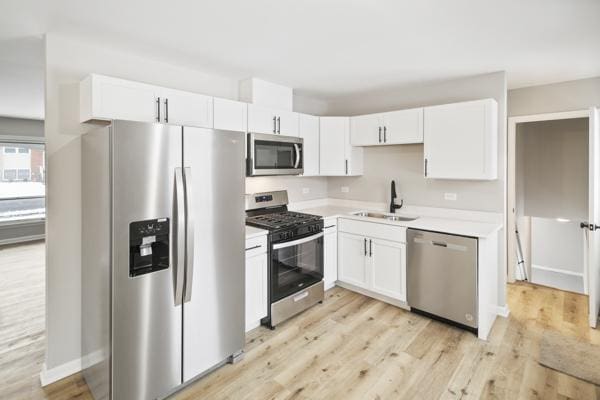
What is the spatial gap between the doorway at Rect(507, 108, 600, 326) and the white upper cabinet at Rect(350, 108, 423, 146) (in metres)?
1.33

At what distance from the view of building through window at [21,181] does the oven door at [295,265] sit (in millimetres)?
6282

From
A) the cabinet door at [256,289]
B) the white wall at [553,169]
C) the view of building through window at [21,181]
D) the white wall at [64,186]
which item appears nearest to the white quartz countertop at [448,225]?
the cabinet door at [256,289]

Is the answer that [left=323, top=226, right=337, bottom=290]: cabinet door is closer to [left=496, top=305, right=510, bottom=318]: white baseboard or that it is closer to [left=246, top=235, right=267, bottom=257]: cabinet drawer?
[left=246, top=235, right=267, bottom=257]: cabinet drawer

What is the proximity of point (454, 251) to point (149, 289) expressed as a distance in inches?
100

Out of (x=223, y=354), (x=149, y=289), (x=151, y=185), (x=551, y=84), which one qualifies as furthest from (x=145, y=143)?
(x=551, y=84)

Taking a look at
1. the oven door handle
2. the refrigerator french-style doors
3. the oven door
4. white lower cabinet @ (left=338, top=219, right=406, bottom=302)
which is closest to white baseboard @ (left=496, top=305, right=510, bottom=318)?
white lower cabinet @ (left=338, top=219, right=406, bottom=302)

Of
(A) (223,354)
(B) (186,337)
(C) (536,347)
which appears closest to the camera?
(B) (186,337)

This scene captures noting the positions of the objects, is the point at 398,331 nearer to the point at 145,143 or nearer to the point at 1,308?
the point at 145,143

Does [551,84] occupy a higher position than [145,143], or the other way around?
[551,84]

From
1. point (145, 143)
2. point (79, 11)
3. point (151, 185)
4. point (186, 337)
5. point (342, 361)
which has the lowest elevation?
point (342, 361)

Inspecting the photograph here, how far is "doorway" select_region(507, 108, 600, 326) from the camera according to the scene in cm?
407

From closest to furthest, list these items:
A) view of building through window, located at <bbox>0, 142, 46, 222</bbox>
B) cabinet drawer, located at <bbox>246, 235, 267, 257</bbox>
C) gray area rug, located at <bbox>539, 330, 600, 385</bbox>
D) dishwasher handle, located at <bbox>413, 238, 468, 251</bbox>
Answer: gray area rug, located at <bbox>539, 330, 600, 385</bbox>
cabinet drawer, located at <bbox>246, 235, 267, 257</bbox>
dishwasher handle, located at <bbox>413, 238, 468, 251</bbox>
view of building through window, located at <bbox>0, 142, 46, 222</bbox>

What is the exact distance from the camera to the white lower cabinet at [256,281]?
280cm

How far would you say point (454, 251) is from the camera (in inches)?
115
